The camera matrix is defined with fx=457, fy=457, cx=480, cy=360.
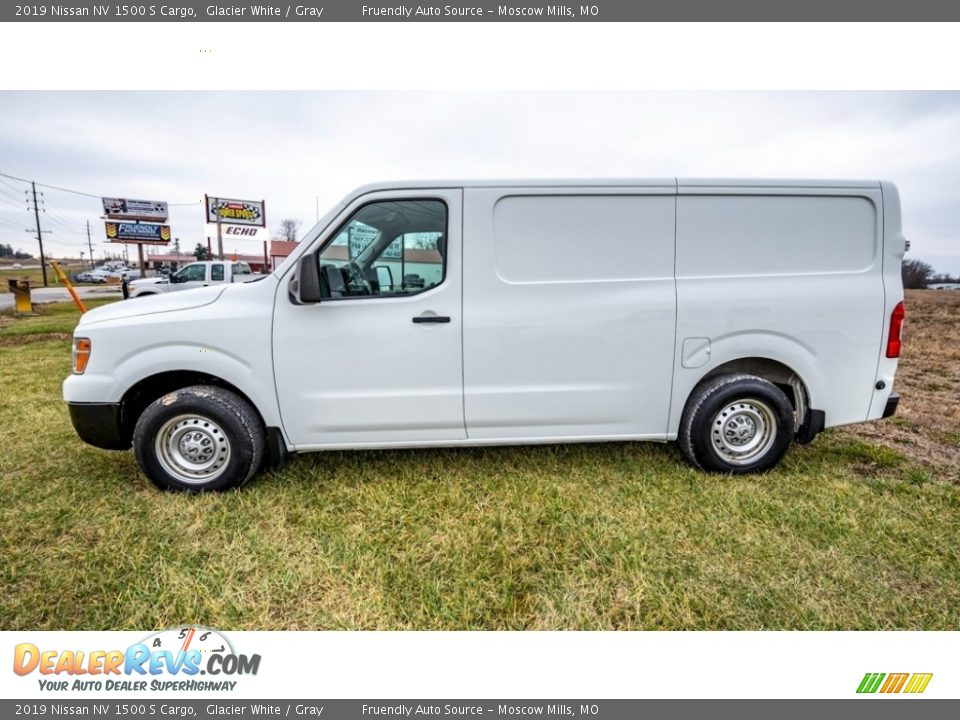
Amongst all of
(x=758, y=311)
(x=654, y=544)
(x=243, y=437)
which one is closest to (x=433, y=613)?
(x=654, y=544)

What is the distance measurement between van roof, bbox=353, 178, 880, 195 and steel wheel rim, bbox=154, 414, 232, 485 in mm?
1862

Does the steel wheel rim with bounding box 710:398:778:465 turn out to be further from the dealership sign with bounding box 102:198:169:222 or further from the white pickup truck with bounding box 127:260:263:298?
the dealership sign with bounding box 102:198:169:222

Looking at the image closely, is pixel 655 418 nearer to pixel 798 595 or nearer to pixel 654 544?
pixel 654 544

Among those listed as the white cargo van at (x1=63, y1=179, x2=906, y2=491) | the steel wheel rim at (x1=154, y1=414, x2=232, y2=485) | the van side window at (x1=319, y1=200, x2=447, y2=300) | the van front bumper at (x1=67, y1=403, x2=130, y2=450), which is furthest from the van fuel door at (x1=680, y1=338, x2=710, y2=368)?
the van front bumper at (x1=67, y1=403, x2=130, y2=450)

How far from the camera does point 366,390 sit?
304cm

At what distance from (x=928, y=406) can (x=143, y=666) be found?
687 cm

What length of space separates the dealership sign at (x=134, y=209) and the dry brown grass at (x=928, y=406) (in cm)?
4180

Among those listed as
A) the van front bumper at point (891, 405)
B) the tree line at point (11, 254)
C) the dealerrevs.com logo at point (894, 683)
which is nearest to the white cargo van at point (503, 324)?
the van front bumper at point (891, 405)

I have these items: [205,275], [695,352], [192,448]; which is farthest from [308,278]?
[205,275]

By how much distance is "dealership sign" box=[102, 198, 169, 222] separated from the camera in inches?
1270

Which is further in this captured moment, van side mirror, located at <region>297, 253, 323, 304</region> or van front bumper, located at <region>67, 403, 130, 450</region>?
van front bumper, located at <region>67, 403, 130, 450</region>

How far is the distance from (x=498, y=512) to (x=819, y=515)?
1976 mm

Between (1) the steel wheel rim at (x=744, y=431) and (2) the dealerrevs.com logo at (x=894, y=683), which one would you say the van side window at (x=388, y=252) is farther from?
(2) the dealerrevs.com logo at (x=894, y=683)

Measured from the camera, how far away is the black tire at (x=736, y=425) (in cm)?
320
